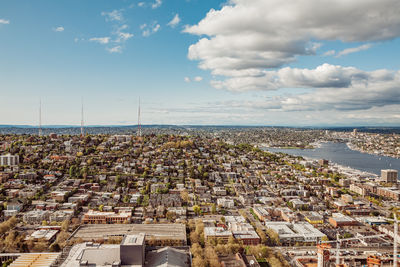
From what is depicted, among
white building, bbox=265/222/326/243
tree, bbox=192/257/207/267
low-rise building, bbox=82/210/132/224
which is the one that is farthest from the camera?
low-rise building, bbox=82/210/132/224

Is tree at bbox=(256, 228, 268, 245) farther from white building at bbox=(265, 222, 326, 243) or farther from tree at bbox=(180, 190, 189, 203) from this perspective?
tree at bbox=(180, 190, 189, 203)

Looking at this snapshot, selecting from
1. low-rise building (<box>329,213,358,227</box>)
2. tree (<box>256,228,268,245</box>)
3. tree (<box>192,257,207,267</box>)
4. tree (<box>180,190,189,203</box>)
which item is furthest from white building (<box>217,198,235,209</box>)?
tree (<box>192,257,207,267</box>)

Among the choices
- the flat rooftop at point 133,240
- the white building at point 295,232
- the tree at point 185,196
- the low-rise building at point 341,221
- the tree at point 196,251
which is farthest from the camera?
the tree at point 185,196

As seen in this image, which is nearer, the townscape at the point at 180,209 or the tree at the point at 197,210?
the townscape at the point at 180,209

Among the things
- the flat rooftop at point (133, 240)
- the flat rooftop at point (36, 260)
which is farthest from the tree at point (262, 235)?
the flat rooftop at point (36, 260)

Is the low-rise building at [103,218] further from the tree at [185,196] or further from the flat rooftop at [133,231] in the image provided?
the tree at [185,196]

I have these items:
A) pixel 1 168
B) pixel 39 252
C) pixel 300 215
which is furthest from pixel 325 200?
pixel 1 168

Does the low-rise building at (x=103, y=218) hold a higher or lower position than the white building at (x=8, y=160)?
lower
